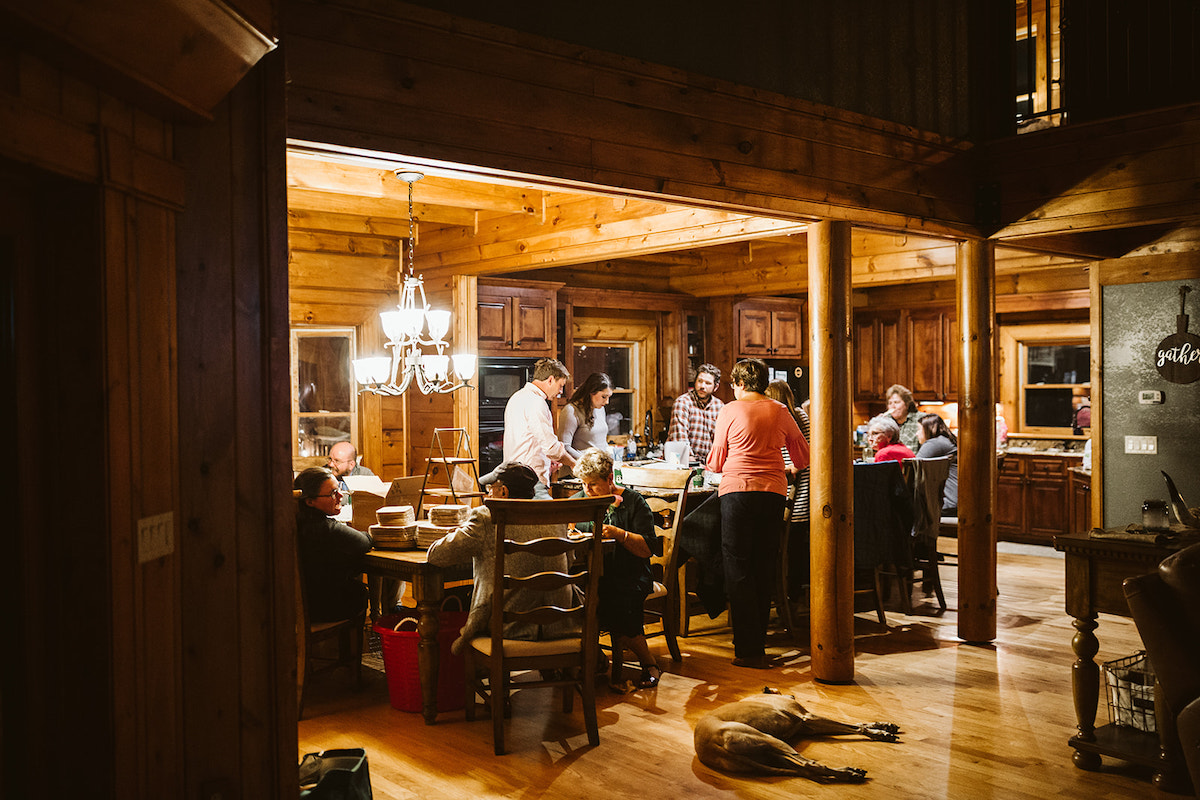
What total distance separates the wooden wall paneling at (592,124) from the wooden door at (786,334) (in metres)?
4.65

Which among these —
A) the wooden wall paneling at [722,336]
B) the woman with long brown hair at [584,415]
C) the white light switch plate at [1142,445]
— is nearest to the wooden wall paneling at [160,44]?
the woman with long brown hair at [584,415]

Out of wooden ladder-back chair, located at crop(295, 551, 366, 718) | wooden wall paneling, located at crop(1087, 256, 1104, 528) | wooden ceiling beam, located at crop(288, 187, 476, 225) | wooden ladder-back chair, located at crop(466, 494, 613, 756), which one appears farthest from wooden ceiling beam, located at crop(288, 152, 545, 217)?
wooden wall paneling, located at crop(1087, 256, 1104, 528)

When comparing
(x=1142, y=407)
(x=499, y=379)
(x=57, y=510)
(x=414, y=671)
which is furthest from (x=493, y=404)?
(x=57, y=510)

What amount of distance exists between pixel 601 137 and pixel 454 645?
90.1 inches

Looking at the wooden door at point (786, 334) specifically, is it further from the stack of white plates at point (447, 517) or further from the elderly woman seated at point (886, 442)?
the stack of white plates at point (447, 517)

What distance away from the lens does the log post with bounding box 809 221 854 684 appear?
481 cm

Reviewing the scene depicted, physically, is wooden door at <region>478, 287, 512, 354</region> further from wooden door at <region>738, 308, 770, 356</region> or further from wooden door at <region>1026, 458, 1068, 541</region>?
wooden door at <region>1026, 458, 1068, 541</region>

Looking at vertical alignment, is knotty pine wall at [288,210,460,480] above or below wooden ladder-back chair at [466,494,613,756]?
above

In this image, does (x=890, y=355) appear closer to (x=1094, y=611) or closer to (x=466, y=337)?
(x=466, y=337)

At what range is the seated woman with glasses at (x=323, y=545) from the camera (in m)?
4.49

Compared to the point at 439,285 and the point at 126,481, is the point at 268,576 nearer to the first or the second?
the point at 126,481

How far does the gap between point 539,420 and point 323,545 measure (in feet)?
8.19

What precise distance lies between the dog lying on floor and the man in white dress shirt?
122 inches

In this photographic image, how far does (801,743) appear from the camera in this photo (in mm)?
3969
